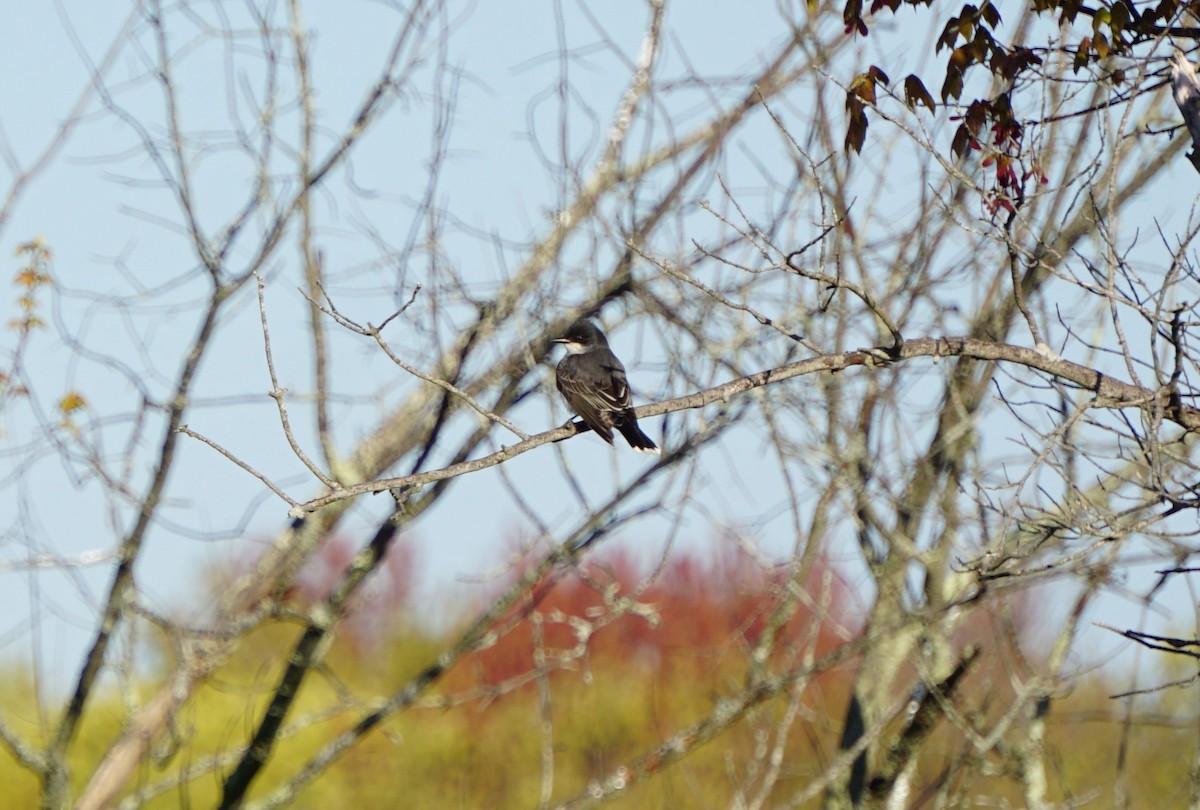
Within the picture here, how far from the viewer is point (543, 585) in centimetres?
975

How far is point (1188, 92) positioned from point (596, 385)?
11.5 ft

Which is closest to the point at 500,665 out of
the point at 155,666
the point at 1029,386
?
the point at 155,666

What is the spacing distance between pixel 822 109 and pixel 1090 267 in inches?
144

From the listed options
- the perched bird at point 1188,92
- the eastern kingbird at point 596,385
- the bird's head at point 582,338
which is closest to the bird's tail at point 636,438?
the eastern kingbird at point 596,385

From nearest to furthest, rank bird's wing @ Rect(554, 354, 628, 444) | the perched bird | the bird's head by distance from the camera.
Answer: the perched bird → bird's wing @ Rect(554, 354, 628, 444) → the bird's head

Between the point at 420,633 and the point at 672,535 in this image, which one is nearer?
the point at 672,535

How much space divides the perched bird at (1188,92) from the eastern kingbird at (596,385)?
288cm

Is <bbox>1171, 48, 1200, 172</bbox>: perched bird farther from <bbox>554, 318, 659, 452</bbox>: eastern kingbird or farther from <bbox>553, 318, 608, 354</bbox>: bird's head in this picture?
<bbox>553, 318, 608, 354</bbox>: bird's head

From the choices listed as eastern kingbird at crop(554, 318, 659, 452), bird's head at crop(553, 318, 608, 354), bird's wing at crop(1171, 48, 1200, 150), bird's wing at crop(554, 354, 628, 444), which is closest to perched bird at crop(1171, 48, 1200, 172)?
bird's wing at crop(1171, 48, 1200, 150)

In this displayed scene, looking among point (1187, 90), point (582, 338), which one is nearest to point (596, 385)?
point (582, 338)

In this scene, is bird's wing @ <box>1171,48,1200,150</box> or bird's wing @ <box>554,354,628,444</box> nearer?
bird's wing @ <box>1171,48,1200,150</box>

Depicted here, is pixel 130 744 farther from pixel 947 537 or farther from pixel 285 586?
pixel 947 537

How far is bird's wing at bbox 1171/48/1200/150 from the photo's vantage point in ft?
16.1

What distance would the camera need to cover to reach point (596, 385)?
7.54 meters
